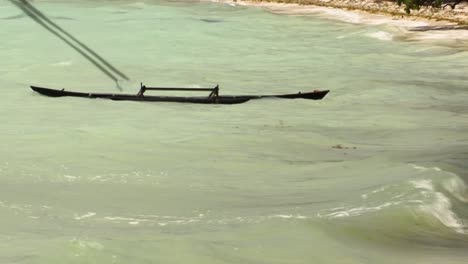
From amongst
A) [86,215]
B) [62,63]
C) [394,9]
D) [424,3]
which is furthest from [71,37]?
[86,215]

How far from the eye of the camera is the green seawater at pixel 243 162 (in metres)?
13.5

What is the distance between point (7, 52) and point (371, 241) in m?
26.8

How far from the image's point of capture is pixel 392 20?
1854 inches

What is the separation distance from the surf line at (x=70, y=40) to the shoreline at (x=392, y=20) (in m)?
12.8

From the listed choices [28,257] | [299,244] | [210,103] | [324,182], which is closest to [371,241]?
[299,244]

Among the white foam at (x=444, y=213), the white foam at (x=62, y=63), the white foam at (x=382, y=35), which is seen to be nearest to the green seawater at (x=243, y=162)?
the white foam at (x=444, y=213)

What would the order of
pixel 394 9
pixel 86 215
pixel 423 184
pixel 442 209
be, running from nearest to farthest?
pixel 86 215, pixel 442 209, pixel 423 184, pixel 394 9

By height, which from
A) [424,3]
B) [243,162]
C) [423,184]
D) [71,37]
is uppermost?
[423,184]

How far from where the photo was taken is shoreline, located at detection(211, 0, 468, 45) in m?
40.4

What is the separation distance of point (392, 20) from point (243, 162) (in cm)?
2984

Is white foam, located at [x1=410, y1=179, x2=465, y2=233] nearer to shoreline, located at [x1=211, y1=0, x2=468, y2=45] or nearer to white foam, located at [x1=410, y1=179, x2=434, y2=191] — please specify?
white foam, located at [x1=410, y1=179, x2=434, y2=191]

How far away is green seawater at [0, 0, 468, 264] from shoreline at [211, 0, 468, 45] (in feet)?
8.94

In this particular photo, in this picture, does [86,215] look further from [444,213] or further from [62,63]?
[62,63]

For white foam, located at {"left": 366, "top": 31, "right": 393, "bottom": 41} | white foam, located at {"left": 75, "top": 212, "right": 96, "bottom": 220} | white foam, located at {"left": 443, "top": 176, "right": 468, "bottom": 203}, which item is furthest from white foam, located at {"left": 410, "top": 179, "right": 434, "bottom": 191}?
white foam, located at {"left": 366, "top": 31, "right": 393, "bottom": 41}
